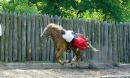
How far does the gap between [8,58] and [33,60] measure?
1029 mm

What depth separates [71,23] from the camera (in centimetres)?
1727

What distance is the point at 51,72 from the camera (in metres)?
13.3

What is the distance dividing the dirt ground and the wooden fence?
1425 mm

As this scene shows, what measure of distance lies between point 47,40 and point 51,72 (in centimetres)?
348

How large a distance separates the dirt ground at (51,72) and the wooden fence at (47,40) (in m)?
1.43

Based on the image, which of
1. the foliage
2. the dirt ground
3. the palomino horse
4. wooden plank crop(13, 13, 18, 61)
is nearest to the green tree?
the foliage

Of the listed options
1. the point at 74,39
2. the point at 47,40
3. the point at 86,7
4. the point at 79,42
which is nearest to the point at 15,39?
the point at 47,40

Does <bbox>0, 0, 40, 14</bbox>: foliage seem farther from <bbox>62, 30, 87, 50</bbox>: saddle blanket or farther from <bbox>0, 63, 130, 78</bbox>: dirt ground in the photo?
<bbox>0, 63, 130, 78</bbox>: dirt ground

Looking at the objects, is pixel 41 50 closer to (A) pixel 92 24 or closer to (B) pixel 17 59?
(B) pixel 17 59

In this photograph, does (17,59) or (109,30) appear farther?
(109,30)

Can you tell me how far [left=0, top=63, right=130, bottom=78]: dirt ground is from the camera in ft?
40.5

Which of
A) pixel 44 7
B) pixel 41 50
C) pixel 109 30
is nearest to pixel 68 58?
pixel 41 50

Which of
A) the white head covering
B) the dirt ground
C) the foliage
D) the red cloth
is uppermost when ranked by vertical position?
the foliage

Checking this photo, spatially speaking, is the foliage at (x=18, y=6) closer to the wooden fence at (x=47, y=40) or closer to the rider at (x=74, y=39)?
the wooden fence at (x=47, y=40)
